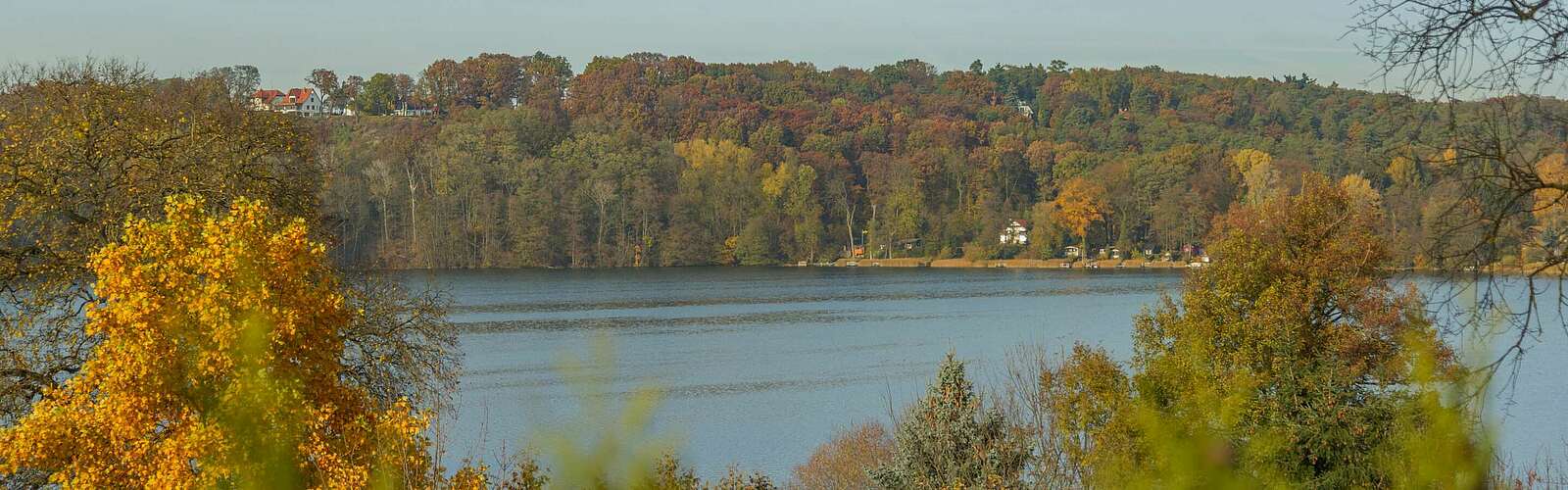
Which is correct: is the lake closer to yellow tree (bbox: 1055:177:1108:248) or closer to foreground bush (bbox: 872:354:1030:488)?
foreground bush (bbox: 872:354:1030:488)

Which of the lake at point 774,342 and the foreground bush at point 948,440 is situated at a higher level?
the foreground bush at point 948,440

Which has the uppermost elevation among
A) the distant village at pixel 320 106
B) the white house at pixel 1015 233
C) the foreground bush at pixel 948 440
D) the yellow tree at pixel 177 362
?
the distant village at pixel 320 106

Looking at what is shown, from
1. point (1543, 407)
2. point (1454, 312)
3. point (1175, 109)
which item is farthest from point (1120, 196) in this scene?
point (1454, 312)

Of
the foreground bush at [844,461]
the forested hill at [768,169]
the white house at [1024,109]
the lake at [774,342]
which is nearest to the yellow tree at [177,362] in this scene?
the lake at [774,342]

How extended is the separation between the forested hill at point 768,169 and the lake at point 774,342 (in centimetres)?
539

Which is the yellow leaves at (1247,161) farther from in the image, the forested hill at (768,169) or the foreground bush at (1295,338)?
the foreground bush at (1295,338)

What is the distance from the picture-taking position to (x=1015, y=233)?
309ft

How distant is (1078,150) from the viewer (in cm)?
10062

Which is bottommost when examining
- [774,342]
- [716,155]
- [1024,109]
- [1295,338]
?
[774,342]

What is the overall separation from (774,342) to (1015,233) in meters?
50.7

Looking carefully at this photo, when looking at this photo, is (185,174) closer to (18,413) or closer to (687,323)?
(18,413)

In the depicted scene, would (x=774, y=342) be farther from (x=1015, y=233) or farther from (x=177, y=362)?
(x=1015, y=233)

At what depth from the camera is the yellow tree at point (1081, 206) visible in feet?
293

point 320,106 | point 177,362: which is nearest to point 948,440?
point 177,362
